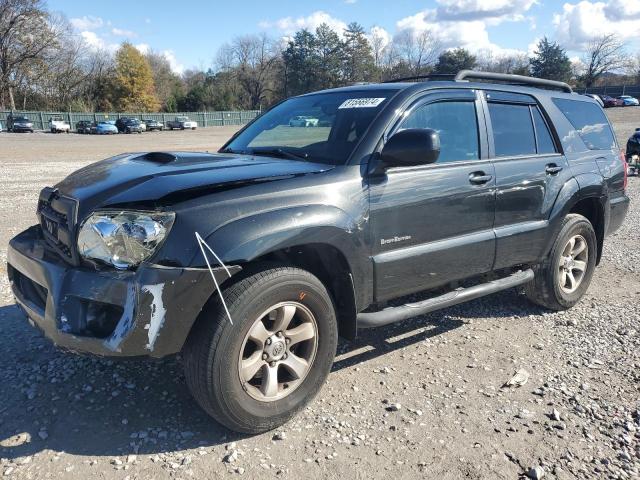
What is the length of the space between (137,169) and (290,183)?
0.93 m

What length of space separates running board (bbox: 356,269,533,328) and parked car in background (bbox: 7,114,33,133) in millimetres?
56091

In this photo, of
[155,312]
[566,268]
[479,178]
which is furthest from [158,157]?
[566,268]

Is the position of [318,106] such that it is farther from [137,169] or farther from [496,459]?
[496,459]

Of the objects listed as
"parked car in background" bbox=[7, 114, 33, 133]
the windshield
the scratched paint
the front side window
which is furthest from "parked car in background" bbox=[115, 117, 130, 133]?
the scratched paint

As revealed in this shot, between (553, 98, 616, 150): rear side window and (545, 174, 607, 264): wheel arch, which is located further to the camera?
(553, 98, 616, 150): rear side window

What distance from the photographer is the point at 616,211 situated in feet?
17.6

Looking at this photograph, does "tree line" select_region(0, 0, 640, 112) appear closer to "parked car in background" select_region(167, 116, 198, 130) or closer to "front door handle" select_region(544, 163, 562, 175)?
"parked car in background" select_region(167, 116, 198, 130)

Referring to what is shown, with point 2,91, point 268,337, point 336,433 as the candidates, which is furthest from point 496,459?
point 2,91

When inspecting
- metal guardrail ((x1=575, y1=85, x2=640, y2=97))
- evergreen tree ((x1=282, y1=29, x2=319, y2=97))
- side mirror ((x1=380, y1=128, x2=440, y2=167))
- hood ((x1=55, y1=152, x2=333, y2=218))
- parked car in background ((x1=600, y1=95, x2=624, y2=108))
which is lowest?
hood ((x1=55, y1=152, x2=333, y2=218))

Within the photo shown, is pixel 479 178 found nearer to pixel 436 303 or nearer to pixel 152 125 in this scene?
pixel 436 303

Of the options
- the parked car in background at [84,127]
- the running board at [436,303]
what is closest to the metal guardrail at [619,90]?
the parked car in background at [84,127]

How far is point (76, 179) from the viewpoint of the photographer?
3.28 m

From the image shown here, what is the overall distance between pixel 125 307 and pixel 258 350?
75 cm

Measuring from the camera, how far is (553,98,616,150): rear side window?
16.3 ft
